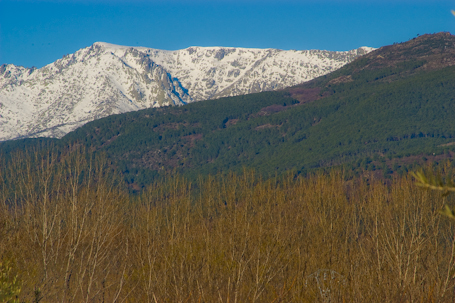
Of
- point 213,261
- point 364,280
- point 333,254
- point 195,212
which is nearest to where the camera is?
point 364,280

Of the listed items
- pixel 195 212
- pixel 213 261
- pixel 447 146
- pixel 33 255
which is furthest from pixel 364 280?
pixel 447 146

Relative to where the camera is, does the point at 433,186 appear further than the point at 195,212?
No

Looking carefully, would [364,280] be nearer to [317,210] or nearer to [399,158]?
[317,210]

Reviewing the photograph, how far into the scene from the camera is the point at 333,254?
126 feet

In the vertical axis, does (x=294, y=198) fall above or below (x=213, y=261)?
below

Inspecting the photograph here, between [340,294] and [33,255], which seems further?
[33,255]

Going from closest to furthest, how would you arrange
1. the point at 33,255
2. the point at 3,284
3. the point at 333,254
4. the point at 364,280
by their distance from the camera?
the point at 3,284, the point at 364,280, the point at 33,255, the point at 333,254

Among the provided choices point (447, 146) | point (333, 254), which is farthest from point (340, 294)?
point (447, 146)

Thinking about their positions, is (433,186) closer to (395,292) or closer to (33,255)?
(395,292)

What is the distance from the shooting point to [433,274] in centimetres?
2323

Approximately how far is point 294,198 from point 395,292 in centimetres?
5958

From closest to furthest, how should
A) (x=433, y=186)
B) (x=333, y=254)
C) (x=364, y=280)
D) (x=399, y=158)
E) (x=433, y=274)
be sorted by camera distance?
(x=433, y=186), (x=364, y=280), (x=433, y=274), (x=333, y=254), (x=399, y=158)

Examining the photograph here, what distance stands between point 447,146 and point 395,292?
188904 millimetres

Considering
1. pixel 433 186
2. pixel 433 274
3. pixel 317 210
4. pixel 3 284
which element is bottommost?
pixel 317 210
